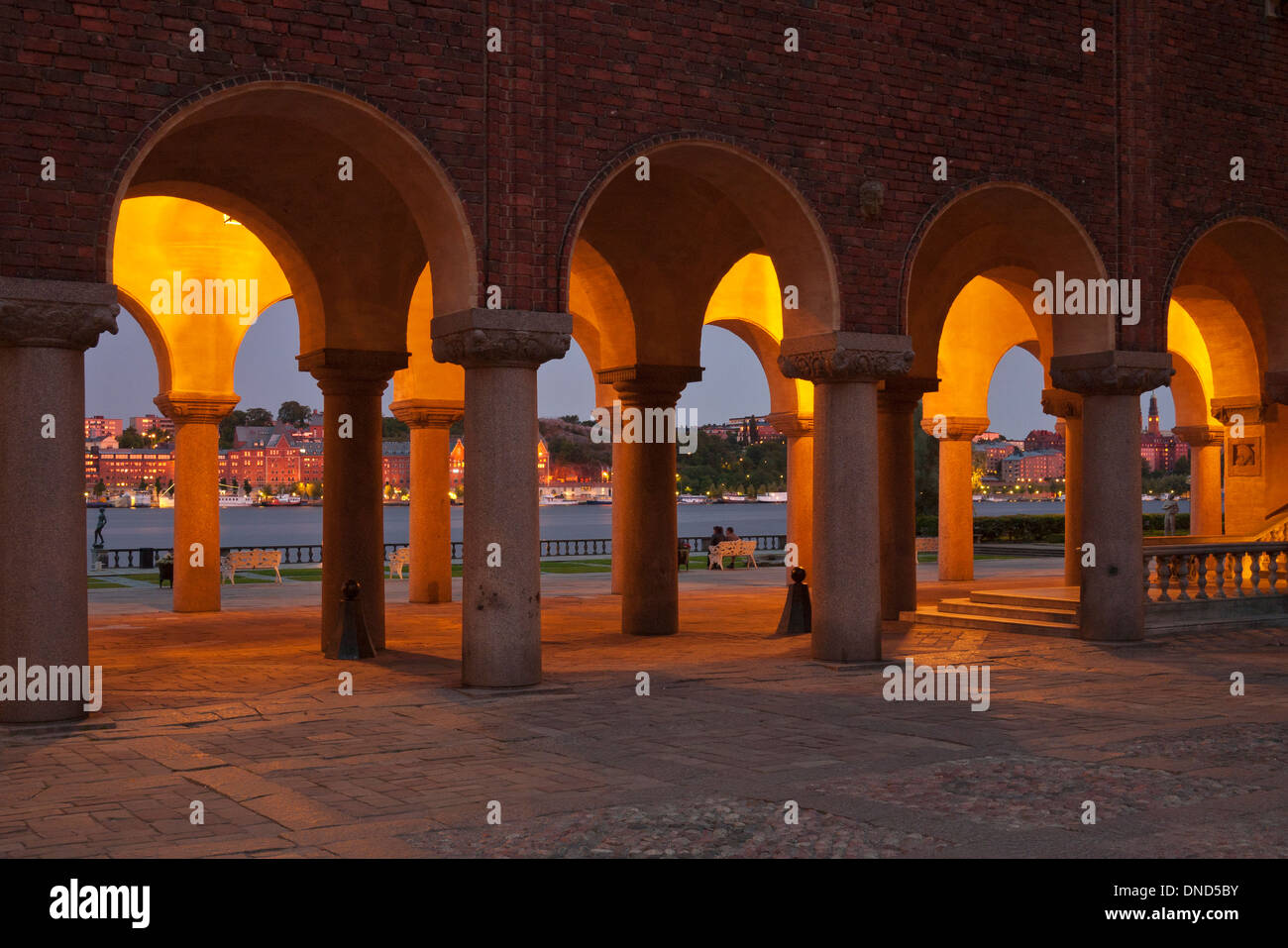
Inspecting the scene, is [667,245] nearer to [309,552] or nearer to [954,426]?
[954,426]

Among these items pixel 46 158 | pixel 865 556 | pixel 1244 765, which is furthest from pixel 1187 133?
pixel 46 158

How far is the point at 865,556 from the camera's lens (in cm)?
1309

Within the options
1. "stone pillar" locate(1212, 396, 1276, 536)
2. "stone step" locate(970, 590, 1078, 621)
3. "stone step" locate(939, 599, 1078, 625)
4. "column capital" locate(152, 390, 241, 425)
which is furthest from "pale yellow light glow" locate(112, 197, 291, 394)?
"stone pillar" locate(1212, 396, 1276, 536)

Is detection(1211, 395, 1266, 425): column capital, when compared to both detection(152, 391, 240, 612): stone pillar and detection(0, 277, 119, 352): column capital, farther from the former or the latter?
detection(0, 277, 119, 352): column capital

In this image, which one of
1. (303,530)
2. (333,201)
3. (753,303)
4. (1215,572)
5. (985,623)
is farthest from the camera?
(303,530)

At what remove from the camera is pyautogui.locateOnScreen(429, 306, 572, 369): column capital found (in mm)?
11195

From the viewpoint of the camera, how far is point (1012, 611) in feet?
55.9

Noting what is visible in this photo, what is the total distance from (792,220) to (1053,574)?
16.2m

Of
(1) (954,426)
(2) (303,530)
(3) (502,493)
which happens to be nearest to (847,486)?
(3) (502,493)

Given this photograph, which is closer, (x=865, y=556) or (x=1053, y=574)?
(x=865, y=556)

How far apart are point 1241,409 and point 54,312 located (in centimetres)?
1774

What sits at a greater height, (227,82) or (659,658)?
(227,82)

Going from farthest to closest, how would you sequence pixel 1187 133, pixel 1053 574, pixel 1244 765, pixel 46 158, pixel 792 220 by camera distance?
pixel 1053 574 < pixel 1187 133 < pixel 792 220 < pixel 46 158 < pixel 1244 765

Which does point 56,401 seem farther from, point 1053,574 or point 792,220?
point 1053,574
